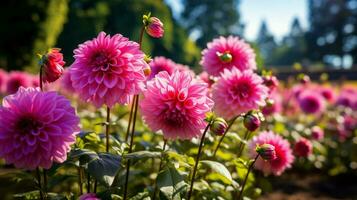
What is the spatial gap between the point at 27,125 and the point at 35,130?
1.5 inches

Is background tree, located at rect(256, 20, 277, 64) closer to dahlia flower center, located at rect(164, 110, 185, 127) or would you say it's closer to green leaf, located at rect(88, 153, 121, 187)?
dahlia flower center, located at rect(164, 110, 185, 127)

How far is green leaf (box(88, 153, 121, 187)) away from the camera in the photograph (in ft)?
4.91

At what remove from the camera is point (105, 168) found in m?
1.54

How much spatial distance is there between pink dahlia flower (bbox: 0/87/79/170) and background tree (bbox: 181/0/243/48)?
134 feet

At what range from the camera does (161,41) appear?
26.1 meters

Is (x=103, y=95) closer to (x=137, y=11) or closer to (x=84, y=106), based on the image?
(x=84, y=106)

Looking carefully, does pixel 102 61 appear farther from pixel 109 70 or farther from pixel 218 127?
pixel 218 127

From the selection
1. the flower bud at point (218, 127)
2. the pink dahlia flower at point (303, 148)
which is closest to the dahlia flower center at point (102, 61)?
the flower bud at point (218, 127)

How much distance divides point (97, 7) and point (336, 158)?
1973 cm

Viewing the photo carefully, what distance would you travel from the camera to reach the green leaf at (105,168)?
4.91ft

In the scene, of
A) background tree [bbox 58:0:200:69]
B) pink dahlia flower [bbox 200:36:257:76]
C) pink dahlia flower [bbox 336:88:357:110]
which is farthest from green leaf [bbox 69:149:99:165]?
background tree [bbox 58:0:200:69]

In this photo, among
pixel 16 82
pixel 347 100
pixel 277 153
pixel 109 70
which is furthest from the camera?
pixel 347 100

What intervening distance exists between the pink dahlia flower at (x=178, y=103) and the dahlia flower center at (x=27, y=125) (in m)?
0.39

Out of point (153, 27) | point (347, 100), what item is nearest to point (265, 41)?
point (347, 100)
